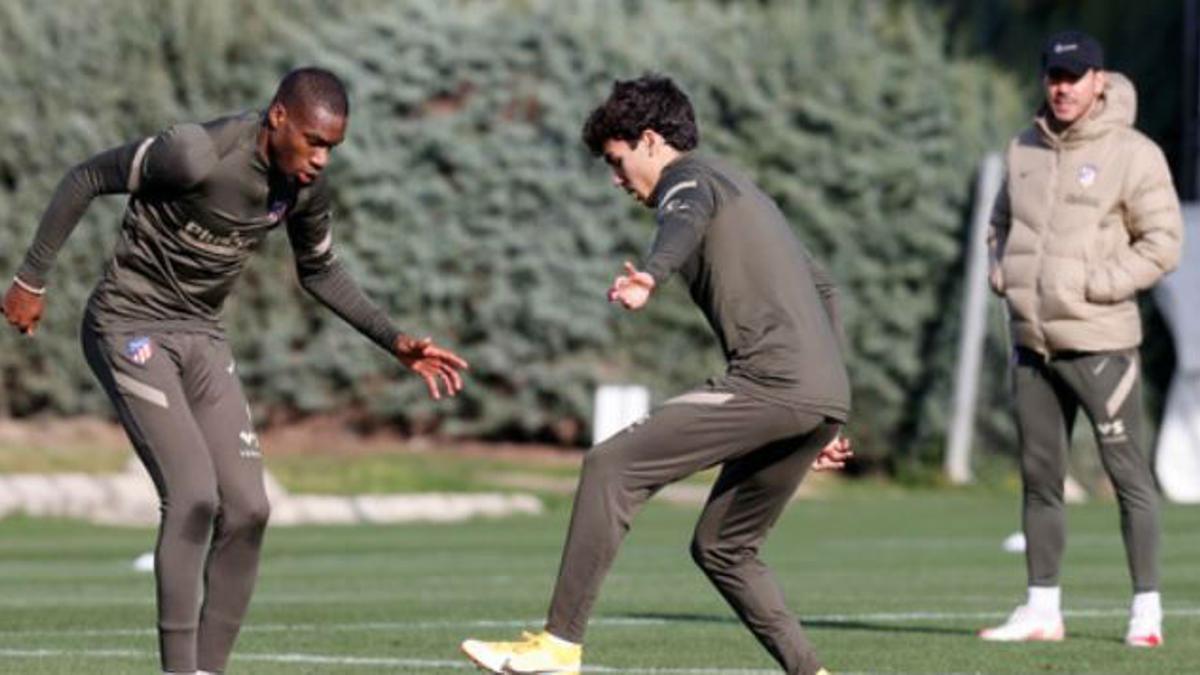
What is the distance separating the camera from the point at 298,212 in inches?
424

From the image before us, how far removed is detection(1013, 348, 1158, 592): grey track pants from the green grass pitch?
0.42m

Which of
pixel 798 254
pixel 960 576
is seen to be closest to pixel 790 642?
pixel 798 254

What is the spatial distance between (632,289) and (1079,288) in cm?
441

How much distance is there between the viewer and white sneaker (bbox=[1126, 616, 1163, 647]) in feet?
41.7

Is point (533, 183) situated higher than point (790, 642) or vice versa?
point (790, 642)

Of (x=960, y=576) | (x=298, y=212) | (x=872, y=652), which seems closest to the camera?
(x=298, y=212)

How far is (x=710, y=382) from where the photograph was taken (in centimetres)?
1002

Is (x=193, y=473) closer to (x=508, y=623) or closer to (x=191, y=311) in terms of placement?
(x=191, y=311)

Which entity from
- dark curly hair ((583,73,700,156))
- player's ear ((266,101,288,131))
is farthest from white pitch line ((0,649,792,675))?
player's ear ((266,101,288,131))

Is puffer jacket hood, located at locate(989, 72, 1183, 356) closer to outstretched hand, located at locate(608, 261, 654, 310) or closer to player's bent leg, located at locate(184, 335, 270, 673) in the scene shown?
player's bent leg, located at locate(184, 335, 270, 673)

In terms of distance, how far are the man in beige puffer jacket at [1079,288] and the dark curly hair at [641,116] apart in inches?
129

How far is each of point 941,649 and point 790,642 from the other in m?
2.54

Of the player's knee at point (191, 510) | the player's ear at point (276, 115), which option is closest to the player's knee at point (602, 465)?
the player's knee at point (191, 510)

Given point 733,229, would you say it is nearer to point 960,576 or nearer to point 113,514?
point 960,576
